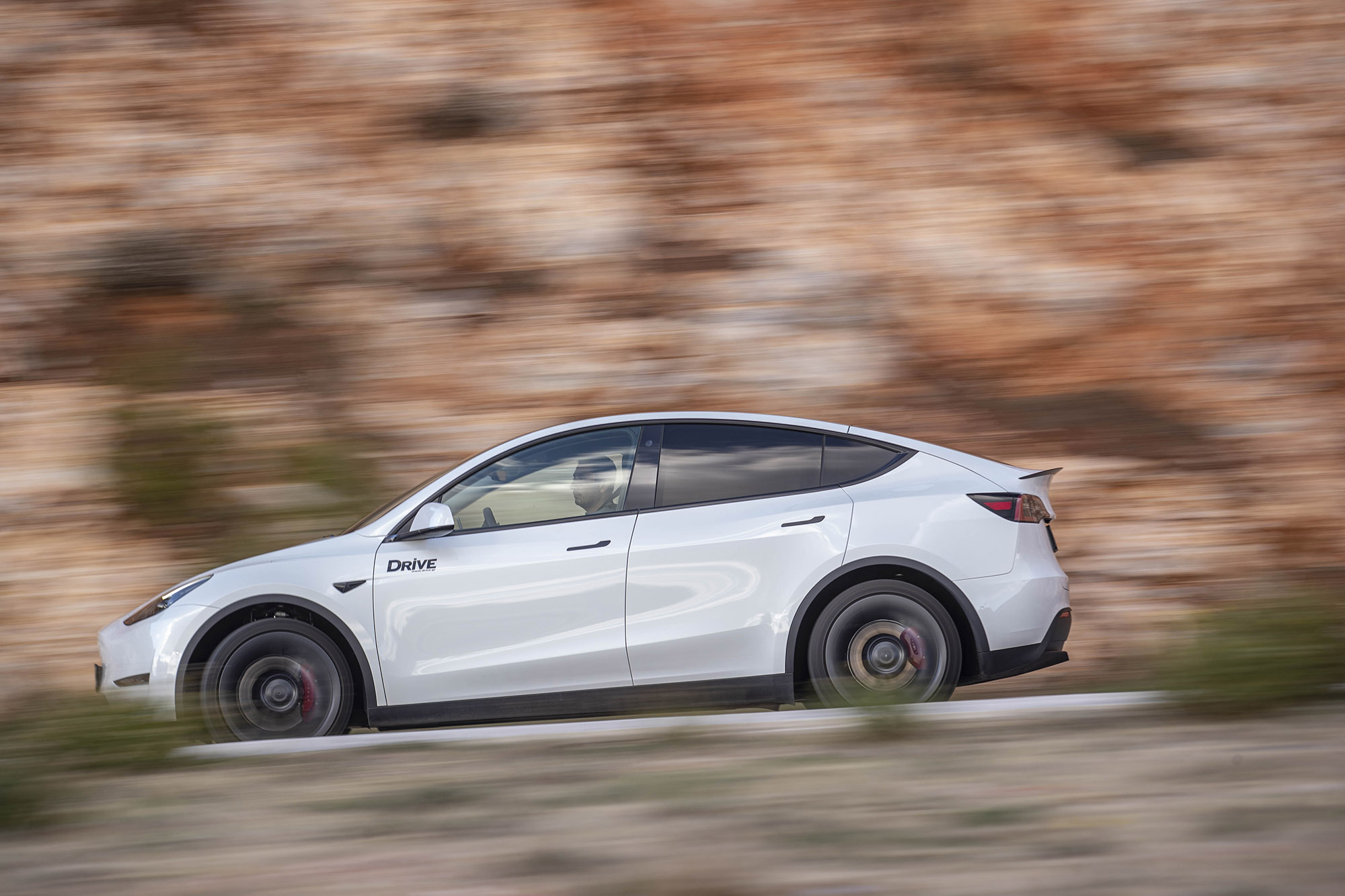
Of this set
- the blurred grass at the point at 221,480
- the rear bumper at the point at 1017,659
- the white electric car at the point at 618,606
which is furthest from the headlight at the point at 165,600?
the rear bumper at the point at 1017,659

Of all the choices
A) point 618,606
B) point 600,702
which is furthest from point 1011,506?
point 600,702

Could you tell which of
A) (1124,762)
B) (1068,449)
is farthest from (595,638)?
(1068,449)

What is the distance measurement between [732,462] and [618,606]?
2.91ft

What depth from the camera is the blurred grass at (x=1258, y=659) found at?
13.2 ft

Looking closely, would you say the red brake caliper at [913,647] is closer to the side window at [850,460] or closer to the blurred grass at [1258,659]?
the side window at [850,460]

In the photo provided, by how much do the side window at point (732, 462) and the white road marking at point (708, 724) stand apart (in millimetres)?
1204

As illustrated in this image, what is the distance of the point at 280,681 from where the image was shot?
17.1 feet

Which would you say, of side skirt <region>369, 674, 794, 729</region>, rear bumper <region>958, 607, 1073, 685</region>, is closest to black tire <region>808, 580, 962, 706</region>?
rear bumper <region>958, 607, 1073, 685</region>

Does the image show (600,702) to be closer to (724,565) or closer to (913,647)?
(724,565)

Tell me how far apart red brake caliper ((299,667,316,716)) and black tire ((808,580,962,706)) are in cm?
223

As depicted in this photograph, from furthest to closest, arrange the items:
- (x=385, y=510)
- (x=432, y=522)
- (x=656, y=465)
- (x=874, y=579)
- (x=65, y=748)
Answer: (x=385, y=510) → (x=656, y=465) → (x=874, y=579) → (x=432, y=522) → (x=65, y=748)

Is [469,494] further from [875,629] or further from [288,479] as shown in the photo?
[288,479]

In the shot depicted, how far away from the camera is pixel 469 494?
546cm

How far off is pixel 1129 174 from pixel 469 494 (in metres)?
8.61
